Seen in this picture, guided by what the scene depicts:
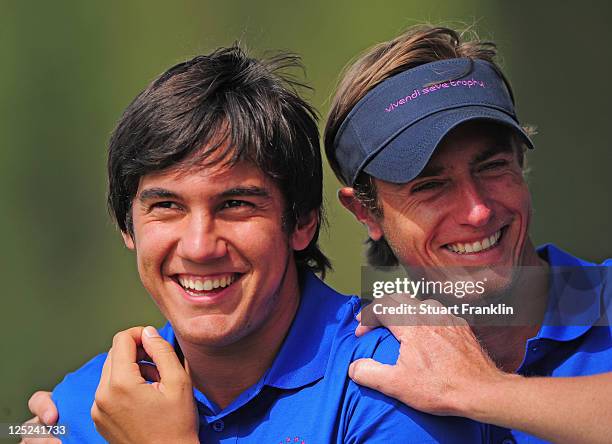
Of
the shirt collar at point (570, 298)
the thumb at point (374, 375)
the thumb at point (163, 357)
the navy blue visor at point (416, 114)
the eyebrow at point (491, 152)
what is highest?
the navy blue visor at point (416, 114)

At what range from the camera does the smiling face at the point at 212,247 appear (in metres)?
2.18

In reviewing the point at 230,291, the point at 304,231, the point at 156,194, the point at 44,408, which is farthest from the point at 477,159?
the point at 44,408

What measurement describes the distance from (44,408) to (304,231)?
929 mm

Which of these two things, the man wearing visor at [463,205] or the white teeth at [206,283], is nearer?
the white teeth at [206,283]

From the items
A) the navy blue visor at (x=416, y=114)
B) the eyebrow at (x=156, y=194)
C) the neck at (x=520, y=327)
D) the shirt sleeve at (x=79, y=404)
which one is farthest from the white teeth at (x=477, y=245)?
the shirt sleeve at (x=79, y=404)

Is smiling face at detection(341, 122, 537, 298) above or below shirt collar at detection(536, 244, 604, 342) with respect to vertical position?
above

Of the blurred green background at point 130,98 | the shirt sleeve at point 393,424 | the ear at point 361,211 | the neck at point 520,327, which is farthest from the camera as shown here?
the blurred green background at point 130,98

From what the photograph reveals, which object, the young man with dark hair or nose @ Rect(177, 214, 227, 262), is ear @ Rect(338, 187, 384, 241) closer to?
the young man with dark hair

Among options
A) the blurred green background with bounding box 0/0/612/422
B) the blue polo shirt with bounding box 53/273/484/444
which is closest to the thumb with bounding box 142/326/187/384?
the blue polo shirt with bounding box 53/273/484/444

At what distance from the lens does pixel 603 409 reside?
208 cm

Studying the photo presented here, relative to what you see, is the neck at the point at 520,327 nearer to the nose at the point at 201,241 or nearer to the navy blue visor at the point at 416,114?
the navy blue visor at the point at 416,114

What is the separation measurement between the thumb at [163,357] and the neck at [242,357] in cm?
9

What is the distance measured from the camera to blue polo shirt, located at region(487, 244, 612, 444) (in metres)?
2.41

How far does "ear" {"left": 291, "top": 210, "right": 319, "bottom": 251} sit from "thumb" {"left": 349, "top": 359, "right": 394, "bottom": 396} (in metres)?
0.43
